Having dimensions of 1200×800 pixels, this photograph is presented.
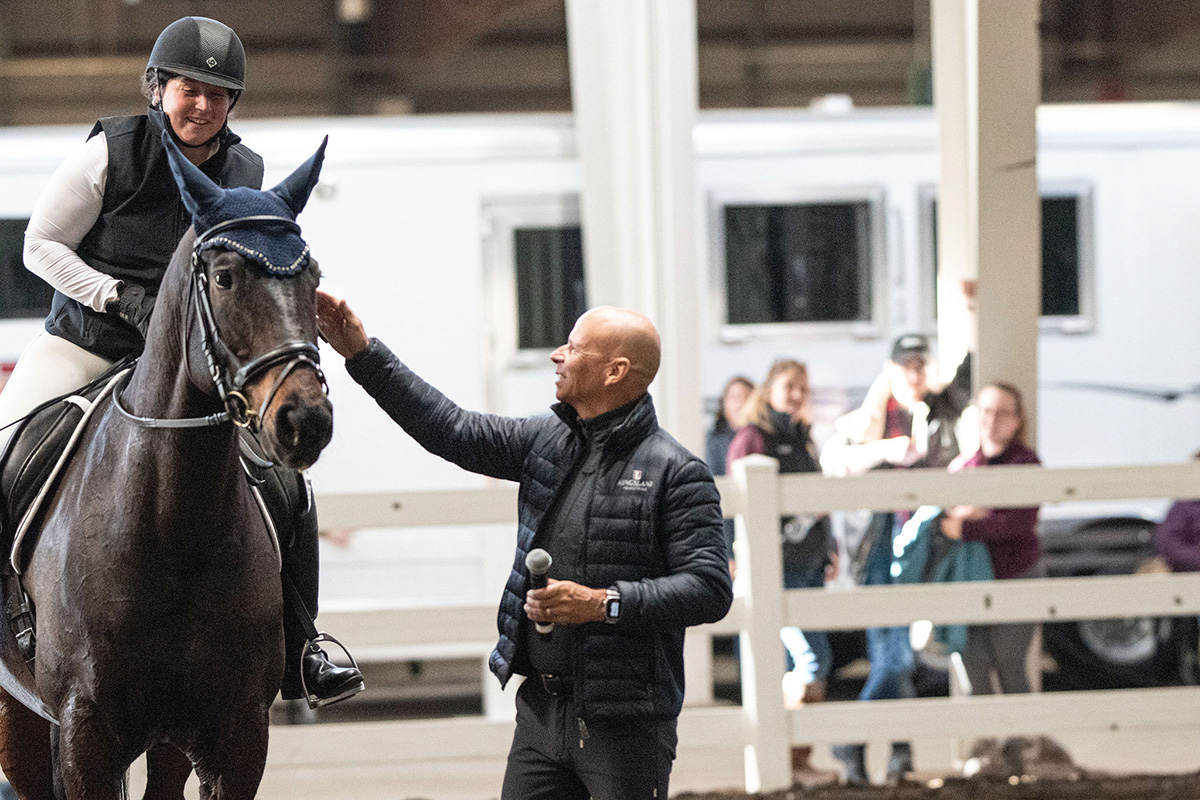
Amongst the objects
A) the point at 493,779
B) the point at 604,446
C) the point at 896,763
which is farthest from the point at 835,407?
the point at 604,446

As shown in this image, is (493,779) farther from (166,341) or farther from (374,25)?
(374,25)

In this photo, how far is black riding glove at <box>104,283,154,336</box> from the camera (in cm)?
281

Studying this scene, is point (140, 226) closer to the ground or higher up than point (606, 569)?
higher up

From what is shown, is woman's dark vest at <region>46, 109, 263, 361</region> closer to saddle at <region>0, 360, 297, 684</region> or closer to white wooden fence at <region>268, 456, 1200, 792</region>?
saddle at <region>0, 360, 297, 684</region>

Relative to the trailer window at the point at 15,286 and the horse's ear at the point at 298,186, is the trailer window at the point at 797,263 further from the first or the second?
the horse's ear at the point at 298,186

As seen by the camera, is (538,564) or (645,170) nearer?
(538,564)

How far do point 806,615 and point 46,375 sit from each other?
321cm

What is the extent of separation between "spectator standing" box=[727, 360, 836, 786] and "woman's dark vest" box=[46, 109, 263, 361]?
12.6 ft

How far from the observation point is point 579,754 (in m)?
2.81

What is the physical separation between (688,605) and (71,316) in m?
1.57

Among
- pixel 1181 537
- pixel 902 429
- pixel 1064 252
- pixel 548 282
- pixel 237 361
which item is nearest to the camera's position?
pixel 237 361

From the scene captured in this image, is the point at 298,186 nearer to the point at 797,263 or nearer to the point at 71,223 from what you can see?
the point at 71,223

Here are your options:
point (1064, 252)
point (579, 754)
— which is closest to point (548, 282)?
point (1064, 252)

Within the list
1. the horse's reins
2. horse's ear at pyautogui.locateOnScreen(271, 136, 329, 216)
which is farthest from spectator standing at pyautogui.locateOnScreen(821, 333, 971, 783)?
the horse's reins
